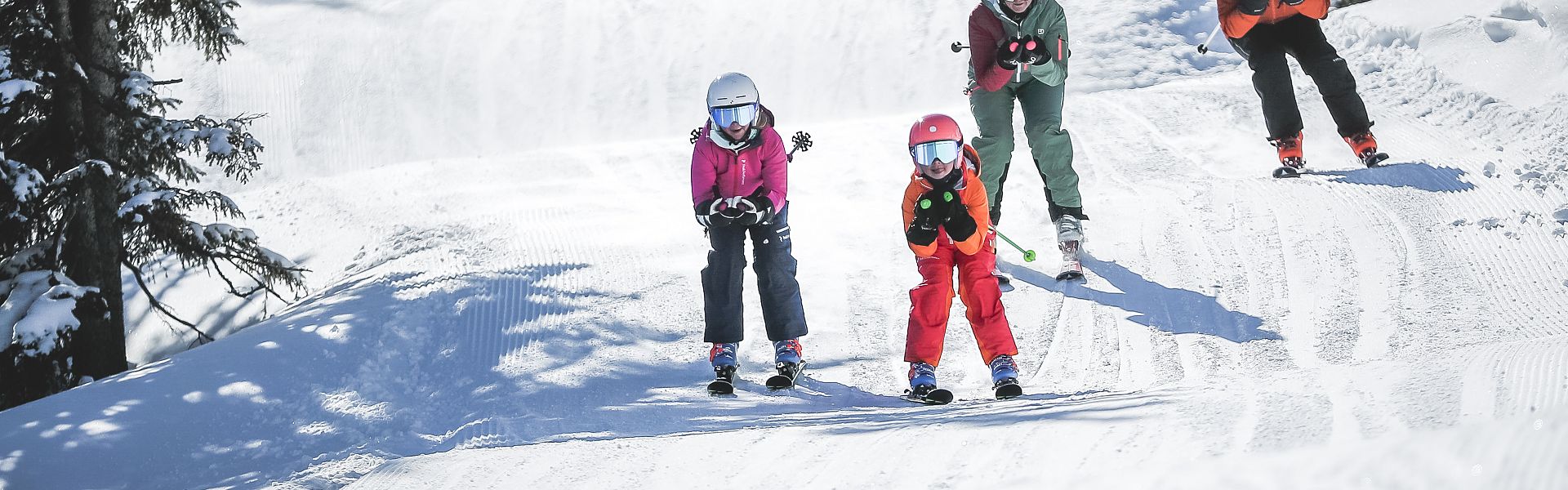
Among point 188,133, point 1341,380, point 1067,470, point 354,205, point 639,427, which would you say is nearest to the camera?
point 1067,470

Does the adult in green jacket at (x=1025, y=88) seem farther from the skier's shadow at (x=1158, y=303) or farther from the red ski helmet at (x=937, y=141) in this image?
the red ski helmet at (x=937, y=141)

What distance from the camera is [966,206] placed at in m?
4.74

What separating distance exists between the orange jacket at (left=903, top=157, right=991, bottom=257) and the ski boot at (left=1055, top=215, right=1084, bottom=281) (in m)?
1.37

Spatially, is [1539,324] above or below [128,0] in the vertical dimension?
below

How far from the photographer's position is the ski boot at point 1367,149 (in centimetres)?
682

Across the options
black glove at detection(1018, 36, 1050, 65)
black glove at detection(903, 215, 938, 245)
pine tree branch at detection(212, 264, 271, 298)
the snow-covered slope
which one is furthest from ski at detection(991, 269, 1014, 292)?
pine tree branch at detection(212, 264, 271, 298)

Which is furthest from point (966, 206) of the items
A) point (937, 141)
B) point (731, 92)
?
point (731, 92)

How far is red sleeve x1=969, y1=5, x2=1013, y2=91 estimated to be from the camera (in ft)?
19.6

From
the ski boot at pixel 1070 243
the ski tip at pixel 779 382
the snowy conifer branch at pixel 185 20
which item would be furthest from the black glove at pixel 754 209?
the snowy conifer branch at pixel 185 20

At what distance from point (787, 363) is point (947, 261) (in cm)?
90

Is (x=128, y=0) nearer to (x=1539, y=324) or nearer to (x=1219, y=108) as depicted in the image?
(x=1219, y=108)

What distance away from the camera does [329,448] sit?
4.65 meters

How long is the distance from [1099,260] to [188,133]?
613 cm

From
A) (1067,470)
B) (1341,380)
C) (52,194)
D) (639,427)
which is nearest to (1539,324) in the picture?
(1341,380)
